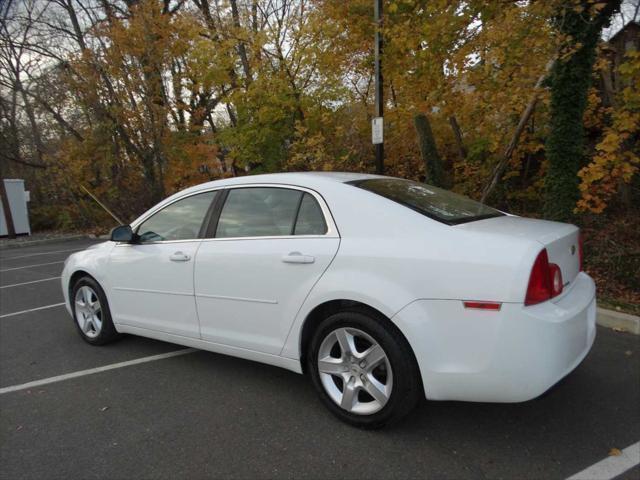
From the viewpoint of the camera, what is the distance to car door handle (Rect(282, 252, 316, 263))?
2.92 meters

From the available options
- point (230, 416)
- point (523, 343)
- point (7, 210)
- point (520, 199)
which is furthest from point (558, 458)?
point (7, 210)

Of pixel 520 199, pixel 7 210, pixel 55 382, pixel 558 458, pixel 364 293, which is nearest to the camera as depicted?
pixel 558 458

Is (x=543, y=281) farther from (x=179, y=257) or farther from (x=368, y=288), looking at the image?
(x=179, y=257)

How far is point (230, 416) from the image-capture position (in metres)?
3.08

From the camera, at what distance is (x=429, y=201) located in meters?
3.16

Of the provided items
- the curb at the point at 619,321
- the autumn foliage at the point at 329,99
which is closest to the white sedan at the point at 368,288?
the curb at the point at 619,321

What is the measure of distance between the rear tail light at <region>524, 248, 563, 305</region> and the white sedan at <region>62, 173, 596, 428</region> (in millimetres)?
11

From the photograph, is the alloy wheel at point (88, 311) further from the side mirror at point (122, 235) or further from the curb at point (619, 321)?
the curb at point (619, 321)

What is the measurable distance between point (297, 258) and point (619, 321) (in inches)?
141

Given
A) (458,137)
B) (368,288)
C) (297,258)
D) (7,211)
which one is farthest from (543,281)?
(7,211)

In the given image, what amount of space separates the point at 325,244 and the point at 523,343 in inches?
49.4

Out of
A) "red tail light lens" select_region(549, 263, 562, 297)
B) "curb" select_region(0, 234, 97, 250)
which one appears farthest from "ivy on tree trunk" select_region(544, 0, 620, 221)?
"curb" select_region(0, 234, 97, 250)

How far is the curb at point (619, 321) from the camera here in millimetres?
4477

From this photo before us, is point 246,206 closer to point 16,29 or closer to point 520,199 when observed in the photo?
point 520,199
